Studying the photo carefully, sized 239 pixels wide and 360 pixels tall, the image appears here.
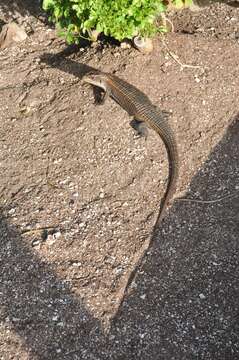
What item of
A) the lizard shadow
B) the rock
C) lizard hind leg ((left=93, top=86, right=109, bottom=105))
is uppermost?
the rock

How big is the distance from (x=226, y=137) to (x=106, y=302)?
220cm

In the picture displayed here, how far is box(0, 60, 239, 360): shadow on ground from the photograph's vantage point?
464 centimetres

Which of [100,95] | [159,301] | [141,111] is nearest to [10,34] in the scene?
[100,95]

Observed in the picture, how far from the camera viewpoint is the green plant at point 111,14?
5836 mm

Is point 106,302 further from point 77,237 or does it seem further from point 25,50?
point 25,50

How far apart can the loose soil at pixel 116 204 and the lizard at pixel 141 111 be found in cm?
9

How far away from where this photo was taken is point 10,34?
7.19m

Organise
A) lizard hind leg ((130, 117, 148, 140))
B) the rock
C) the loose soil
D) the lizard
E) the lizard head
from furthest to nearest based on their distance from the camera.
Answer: the rock, the lizard head, lizard hind leg ((130, 117, 148, 140)), the lizard, the loose soil

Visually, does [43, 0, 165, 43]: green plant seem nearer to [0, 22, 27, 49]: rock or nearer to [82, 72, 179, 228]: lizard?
[82, 72, 179, 228]: lizard

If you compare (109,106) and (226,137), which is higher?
(109,106)

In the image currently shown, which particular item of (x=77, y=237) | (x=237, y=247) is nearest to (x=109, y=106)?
(x=77, y=237)

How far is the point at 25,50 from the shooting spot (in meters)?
7.16

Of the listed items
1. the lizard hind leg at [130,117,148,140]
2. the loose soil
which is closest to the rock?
the loose soil

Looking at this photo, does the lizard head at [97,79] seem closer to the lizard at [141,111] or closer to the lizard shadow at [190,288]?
the lizard at [141,111]
